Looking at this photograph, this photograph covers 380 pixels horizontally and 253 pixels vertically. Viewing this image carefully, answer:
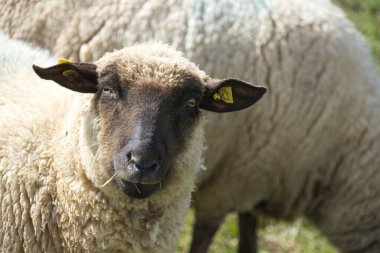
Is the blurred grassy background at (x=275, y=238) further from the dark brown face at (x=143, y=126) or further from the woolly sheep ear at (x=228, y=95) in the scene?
the dark brown face at (x=143, y=126)

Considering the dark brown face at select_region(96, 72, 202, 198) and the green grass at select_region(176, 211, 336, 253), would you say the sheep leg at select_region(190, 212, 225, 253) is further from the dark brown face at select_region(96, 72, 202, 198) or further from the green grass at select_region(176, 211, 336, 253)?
the dark brown face at select_region(96, 72, 202, 198)

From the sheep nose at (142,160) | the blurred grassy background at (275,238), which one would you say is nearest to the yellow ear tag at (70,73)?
the sheep nose at (142,160)

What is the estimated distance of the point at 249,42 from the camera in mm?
4340

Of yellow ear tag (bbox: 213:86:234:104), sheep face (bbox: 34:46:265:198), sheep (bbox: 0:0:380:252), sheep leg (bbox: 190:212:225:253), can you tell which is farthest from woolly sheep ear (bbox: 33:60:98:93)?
sheep leg (bbox: 190:212:225:253)

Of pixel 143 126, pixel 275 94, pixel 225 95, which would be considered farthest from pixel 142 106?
pixel 275 94

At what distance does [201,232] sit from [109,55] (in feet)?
7.47

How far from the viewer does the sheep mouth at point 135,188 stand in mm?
2730

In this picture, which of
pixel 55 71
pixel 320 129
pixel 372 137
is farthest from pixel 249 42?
pixel 55 71

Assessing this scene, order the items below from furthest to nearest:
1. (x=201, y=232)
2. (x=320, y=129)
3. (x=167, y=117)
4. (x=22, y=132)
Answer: (x=201, y=232) → (x=320, y=129) → (x=22, y=132) → (x=167, y=117)

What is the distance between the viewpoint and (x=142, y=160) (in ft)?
8.61

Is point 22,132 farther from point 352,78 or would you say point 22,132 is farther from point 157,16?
point 352,78

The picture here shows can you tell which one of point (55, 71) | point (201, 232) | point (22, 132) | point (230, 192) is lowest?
point (201, 232)

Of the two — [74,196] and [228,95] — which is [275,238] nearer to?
[228,95]

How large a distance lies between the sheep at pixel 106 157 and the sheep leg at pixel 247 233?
251cm
